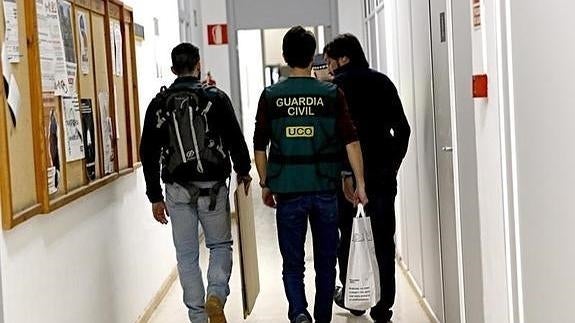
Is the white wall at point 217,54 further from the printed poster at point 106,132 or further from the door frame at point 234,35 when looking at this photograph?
the printed poster at point 106,132

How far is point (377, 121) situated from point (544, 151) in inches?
98.3

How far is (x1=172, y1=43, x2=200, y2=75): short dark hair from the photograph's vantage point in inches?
177

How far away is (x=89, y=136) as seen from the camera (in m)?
4.04

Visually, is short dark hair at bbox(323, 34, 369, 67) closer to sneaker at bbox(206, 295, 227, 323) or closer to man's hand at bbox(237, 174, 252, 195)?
man's hand at bbox(237, 174, 252, 195)

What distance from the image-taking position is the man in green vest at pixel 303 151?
427 cm

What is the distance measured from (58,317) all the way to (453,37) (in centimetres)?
200

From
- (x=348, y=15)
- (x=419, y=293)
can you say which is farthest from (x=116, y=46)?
(x=348, y=15)

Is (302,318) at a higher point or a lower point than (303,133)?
lower

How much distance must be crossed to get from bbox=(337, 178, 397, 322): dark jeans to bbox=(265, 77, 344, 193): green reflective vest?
628 mm

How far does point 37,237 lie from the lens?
3.21m

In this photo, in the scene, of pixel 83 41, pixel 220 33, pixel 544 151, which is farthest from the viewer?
pixel 220 33

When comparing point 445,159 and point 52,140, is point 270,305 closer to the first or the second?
point 445,159

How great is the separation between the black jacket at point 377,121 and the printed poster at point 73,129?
1594 millimetres

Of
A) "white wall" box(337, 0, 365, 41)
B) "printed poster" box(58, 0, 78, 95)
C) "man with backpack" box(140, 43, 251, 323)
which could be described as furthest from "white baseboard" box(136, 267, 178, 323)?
"white wall" box(337, 0, 365, 41)
